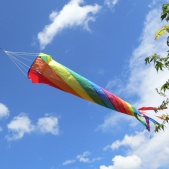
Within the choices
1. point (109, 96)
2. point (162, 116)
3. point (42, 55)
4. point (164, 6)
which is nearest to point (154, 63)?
point (164, 6)

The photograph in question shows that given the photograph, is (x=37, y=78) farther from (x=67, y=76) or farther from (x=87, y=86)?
(x=87, y=86)

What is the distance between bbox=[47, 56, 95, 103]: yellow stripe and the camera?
722cm

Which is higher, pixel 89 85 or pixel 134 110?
pixel 89 85

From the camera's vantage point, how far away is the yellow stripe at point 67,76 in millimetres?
7215

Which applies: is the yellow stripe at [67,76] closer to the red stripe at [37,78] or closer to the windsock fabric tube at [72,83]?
the windsock fabric tube at [72,83]

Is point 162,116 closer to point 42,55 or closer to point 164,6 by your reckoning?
point 164,6

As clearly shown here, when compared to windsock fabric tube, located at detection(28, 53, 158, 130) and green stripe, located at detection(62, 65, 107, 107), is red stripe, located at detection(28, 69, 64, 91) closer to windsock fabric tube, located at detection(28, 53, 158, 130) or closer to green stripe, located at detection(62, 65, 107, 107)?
windsock fabric tube, located at detection(28, 53, 158, 130)

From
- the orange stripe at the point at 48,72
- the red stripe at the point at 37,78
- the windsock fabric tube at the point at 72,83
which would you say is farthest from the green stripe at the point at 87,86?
the red stripe at the point at 37,78

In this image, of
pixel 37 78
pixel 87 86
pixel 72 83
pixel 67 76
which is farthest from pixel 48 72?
pixel 87 86

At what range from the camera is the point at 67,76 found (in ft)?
23.9

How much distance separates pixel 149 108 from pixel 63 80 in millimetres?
3818

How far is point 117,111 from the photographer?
7.55m

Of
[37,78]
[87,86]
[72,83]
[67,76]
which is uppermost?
[37,78]

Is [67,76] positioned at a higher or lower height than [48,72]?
lower
